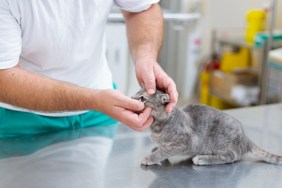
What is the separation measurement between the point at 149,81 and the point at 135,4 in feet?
1.27

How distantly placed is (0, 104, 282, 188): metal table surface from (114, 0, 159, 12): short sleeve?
436mm

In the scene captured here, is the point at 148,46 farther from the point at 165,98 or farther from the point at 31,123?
the point at 31,123

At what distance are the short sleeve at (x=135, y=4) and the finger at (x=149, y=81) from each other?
324 millimetres

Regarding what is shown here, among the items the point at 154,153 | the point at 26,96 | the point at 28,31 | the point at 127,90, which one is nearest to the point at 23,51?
the point at 28,31

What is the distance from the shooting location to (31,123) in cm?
134

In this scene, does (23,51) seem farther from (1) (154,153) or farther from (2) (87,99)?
(1) (154,153)

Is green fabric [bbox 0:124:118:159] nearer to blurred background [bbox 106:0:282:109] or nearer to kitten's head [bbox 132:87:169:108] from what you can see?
kitten's head [bbox 132:87:169:108]

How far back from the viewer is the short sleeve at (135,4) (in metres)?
1.38

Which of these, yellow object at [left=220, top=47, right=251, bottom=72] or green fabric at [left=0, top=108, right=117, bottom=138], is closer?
green fabric at [left=0, top=108, right=117, bottom=138]

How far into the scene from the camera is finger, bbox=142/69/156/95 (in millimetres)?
1082

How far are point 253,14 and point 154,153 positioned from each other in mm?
2414

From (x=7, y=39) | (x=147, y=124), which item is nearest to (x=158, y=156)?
(x=147, y=124)

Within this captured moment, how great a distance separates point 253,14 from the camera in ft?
10.7

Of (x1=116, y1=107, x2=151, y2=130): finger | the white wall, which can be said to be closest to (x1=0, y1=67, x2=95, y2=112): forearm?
(x1=116, y1=107, x2=151, y2=130): finger
